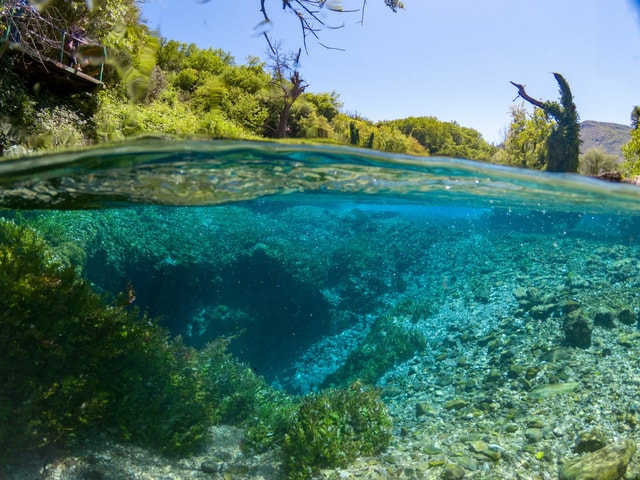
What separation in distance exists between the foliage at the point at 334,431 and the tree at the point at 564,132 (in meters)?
8.36

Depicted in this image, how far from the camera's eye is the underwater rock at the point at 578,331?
1043 centimetres

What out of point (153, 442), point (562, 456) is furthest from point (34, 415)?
point (562, 456)

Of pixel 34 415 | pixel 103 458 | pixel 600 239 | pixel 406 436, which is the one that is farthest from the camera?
pixel 600 239

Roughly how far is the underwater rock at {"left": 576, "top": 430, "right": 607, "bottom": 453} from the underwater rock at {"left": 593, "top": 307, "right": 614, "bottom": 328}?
3717 mm

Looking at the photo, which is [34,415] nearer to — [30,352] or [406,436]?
[30,352]

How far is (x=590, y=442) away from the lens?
26.3 ft

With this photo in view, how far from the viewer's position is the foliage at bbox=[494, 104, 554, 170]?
1403cm

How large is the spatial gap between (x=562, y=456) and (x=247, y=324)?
7895mm

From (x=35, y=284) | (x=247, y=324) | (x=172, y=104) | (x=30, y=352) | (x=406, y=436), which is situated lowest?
(x=406, y=436)

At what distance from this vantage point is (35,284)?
7.06m

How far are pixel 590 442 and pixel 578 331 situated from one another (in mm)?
3069

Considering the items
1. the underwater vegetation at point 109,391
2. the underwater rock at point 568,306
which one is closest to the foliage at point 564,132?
the underwater rock at point 568,306

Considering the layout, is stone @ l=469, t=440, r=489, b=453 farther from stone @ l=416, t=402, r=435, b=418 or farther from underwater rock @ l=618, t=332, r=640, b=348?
underwater rock @ l=618, t=332, r=640, b=348

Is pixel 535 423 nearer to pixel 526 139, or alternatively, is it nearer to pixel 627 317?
pixel 627 317
